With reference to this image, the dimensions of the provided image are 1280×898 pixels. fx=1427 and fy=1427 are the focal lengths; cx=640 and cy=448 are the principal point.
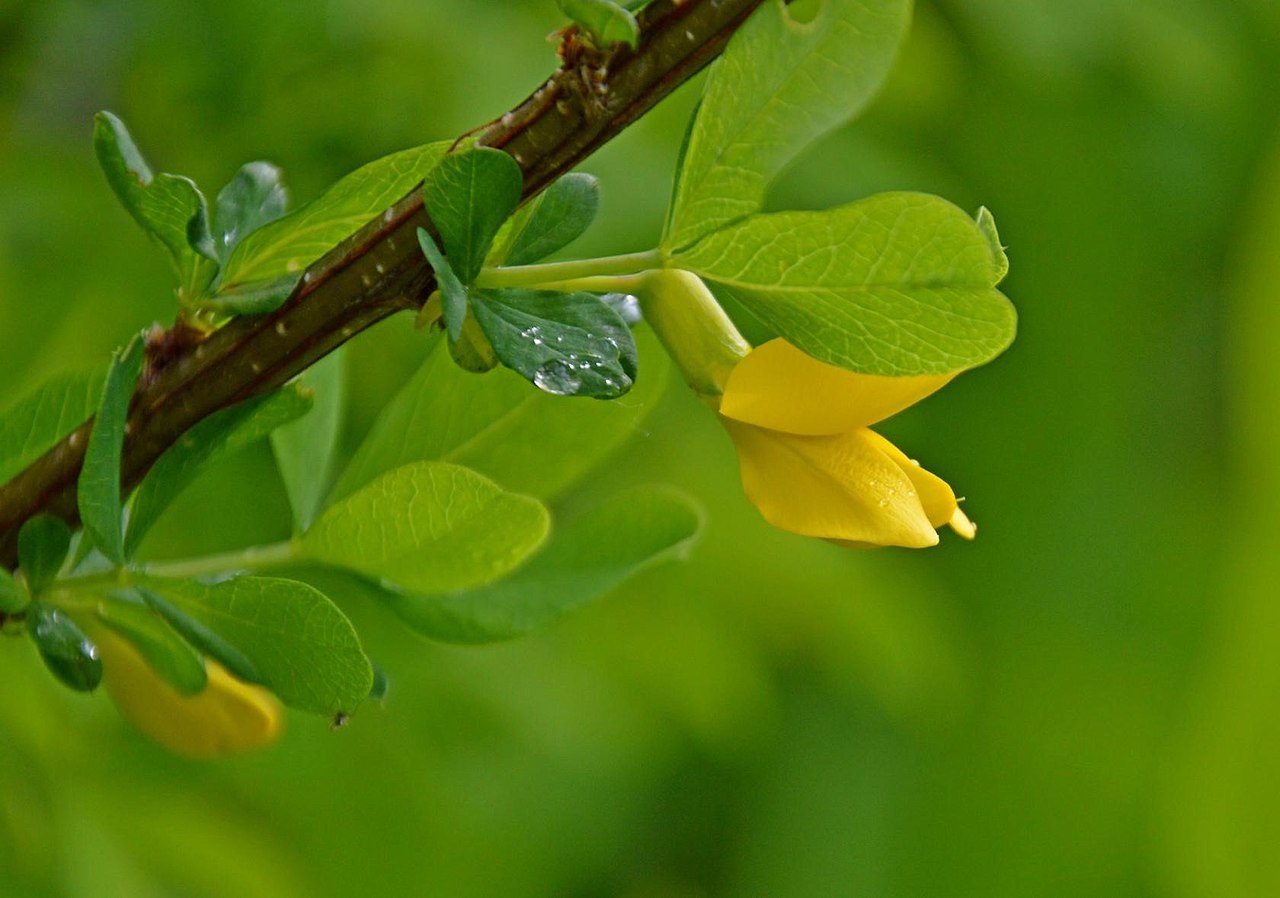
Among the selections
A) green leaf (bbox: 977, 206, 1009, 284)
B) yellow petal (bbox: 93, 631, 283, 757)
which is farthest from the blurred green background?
green leaf (bbox: 977, 206, 1009, 284)

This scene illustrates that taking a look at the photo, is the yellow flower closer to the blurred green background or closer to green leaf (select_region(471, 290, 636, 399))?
green leaf (select_region(471, 290, 636, 399))

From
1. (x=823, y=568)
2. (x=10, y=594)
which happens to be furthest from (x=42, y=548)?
(x=823, y=568)

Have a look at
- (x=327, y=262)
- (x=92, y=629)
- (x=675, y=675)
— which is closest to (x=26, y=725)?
(x=92, y=629)

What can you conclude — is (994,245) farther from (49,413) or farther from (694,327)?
(49,413)

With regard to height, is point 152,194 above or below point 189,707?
above

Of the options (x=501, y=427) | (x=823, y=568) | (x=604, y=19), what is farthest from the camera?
(x=823, y=568)

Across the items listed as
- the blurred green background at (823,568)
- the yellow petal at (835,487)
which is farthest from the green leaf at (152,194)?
the blurred green background at (823,568)

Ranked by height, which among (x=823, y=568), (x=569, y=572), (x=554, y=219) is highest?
(x=554, y=219)
